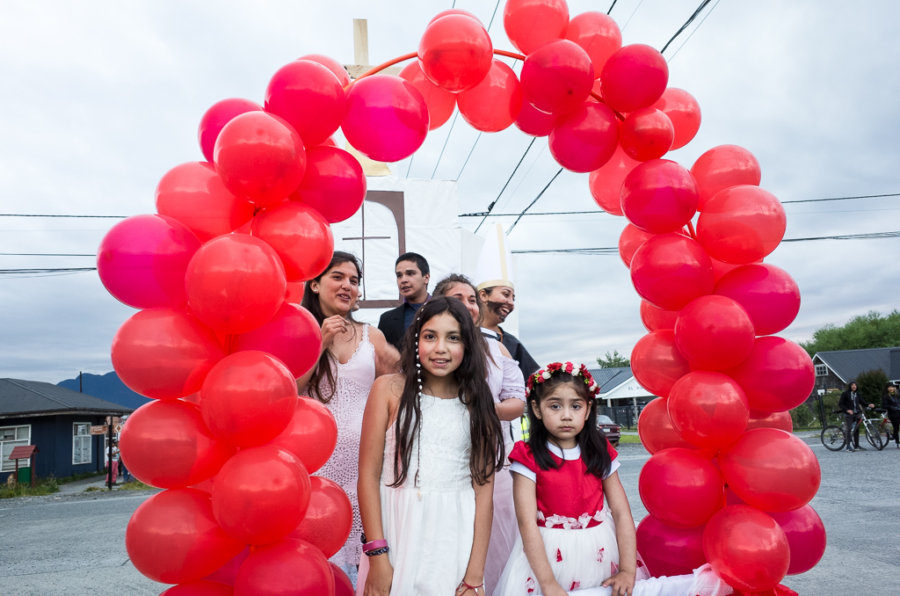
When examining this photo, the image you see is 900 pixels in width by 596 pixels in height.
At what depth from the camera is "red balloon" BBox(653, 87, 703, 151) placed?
9.46 ft

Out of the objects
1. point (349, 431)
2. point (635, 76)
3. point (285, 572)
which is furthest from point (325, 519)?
point (635, 76)

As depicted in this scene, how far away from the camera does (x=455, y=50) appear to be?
2.34 meters

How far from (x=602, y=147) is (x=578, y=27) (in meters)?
0.59

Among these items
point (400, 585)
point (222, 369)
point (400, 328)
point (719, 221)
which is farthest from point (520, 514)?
point (400, 328)

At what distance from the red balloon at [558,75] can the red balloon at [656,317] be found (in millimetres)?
1079

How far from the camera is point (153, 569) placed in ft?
5.93

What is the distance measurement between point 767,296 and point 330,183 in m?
1.77

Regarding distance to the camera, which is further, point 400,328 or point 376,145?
point 400,328

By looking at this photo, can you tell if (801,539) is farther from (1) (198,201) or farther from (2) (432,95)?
(1) (198,201)

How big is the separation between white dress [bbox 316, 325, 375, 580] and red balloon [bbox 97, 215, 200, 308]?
0.86 m

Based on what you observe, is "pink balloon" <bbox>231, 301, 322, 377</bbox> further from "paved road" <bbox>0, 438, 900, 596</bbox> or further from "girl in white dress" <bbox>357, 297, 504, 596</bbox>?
"paved road" <bbox>0, 438, 900, 596</bbox>

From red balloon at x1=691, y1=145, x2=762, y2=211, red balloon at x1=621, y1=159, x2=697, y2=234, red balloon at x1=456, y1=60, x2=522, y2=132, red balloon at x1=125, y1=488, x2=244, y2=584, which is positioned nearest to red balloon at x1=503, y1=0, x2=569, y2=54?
red balloon at x1=456, y1=60, x2=522, y2=132

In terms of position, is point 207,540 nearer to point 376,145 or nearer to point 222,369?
point 222,369

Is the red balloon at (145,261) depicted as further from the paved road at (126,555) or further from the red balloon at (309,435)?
the paved road at (126,555)
